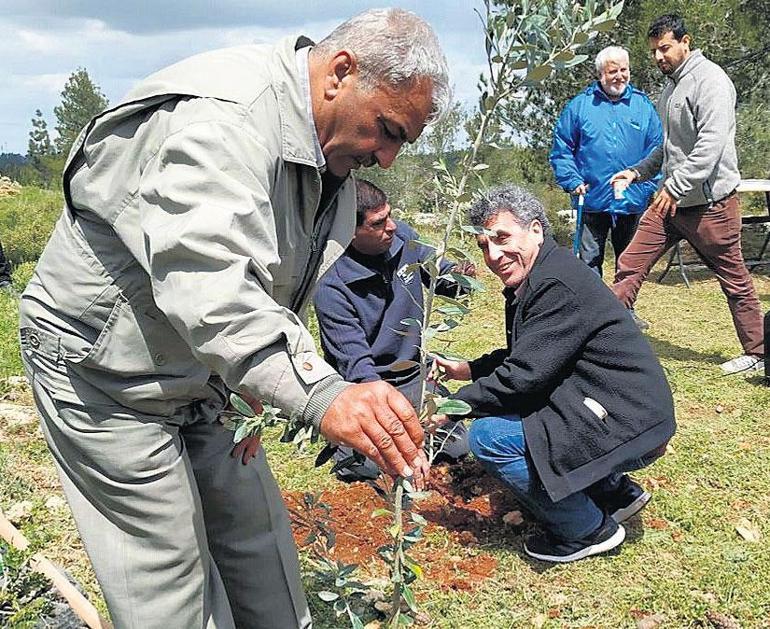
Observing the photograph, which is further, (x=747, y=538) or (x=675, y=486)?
(x=675, y=486)

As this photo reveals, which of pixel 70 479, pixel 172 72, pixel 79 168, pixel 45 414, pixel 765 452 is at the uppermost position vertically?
pixel 172 72

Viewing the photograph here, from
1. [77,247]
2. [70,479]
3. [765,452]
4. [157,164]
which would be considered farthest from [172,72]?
[765,452]

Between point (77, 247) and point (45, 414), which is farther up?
point (77, 247)

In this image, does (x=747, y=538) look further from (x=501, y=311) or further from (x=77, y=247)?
(x=501, y=311)

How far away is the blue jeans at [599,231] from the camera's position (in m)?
6.84

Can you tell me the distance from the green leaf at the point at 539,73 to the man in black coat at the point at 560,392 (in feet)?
5.73

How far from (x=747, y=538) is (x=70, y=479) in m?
2.87

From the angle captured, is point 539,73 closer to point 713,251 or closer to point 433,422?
point 433,422

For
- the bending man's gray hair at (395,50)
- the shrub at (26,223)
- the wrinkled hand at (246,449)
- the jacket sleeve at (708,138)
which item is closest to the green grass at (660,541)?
the wrinkled hand at (246,449)

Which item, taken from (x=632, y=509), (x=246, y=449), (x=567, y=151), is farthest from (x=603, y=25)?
(x=567, y=151)

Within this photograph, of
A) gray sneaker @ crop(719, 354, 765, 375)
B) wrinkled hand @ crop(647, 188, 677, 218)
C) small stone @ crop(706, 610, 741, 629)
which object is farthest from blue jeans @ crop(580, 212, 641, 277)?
small stone @ crop(706, 610, 741, 629)

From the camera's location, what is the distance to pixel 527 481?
3.40 m

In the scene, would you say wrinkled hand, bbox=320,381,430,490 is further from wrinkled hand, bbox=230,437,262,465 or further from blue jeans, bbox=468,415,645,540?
blue jeans, bbox=468,415,645,540

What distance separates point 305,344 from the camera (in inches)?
55.5
